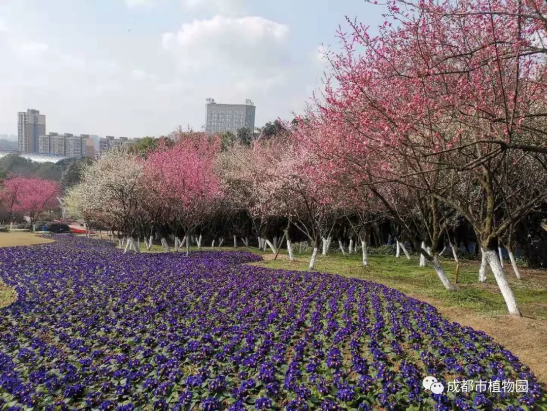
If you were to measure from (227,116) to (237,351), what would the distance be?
77.2 meters

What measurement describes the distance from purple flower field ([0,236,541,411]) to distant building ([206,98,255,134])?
231 feet

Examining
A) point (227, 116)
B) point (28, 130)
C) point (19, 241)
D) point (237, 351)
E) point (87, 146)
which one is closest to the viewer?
point (237, 351)

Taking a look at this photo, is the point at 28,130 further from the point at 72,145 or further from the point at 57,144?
the point at 72,145

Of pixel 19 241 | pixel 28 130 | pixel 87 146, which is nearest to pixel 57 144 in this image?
pixel 28 130

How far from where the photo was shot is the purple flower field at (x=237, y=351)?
4742 millimetres

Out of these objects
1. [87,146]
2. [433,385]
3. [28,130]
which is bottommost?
[433,385]

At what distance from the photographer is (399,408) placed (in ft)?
14.9

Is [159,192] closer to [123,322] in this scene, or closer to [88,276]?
[88,276]

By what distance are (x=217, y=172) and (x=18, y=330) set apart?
61.2 ft

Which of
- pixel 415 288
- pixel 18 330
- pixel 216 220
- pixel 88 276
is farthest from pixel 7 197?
pixel 415 288

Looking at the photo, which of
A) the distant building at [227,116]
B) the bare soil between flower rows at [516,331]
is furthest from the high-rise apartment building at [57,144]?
the bare soil between flower rows at [516,331]

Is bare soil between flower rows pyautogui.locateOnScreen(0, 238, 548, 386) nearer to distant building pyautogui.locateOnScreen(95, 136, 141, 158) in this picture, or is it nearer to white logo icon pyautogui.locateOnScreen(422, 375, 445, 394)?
white logo icon pyautogui.locateOnScreen(422, 375, 445, 394)

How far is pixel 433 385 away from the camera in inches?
194

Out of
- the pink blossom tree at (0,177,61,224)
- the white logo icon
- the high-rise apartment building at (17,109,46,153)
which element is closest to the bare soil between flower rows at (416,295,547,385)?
the white logo icon
